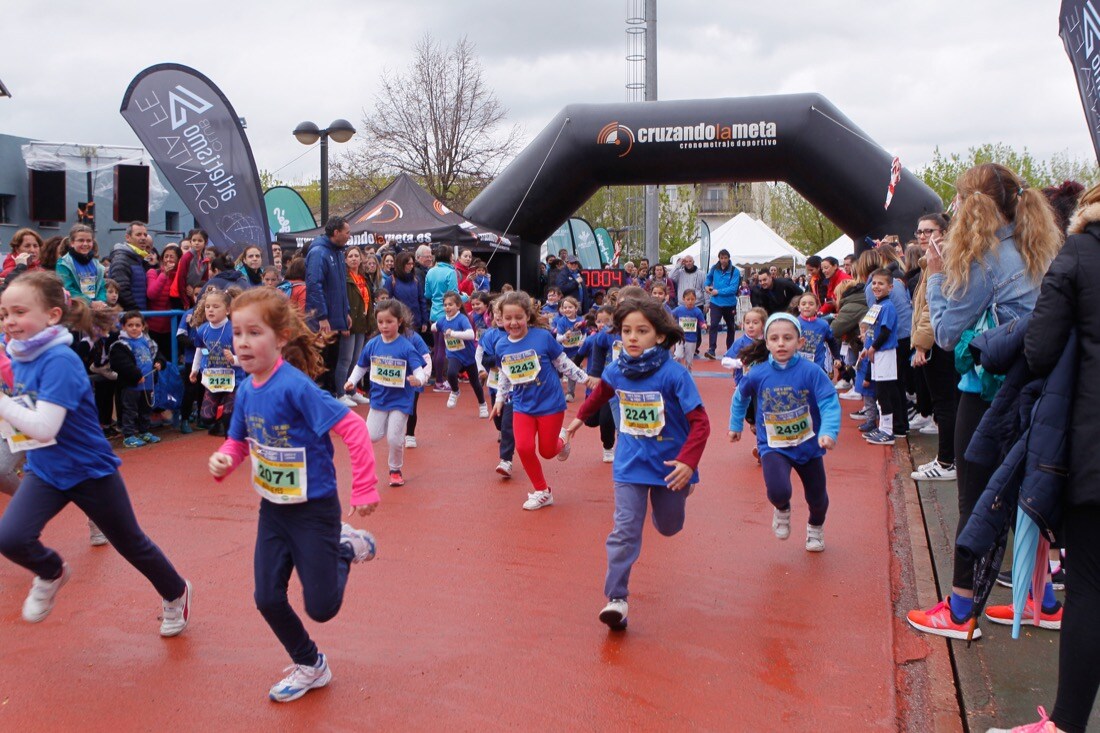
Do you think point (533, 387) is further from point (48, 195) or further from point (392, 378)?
point (48, 195)

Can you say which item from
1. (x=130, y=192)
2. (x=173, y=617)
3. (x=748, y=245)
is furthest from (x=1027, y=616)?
(x=748, y=245)

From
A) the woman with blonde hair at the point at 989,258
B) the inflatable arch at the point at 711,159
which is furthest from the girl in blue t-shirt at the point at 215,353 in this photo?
the inflatable arch at the point at 711,159

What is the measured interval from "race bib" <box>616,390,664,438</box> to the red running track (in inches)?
37.5

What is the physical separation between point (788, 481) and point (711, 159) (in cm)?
1165

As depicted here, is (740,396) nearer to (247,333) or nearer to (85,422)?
(247,333)

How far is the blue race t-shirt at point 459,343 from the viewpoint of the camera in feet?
38.0

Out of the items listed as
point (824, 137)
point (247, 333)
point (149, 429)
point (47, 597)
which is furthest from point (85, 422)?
point (824, 137)

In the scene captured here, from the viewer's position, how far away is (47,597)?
4297 mm

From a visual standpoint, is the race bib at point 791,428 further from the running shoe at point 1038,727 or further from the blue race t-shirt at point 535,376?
the running shoe at point 1038,727

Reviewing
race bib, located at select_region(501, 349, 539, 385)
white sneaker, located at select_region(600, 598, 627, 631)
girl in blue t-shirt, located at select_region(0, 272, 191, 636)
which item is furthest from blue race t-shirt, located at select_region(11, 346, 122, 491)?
race bib, located at select_region(501, 349, 539, 385)

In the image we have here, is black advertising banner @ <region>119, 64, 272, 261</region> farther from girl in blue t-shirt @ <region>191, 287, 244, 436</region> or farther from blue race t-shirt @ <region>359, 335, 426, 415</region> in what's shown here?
blue race t-shirt @ <region>359, 335, 426, 415</region>

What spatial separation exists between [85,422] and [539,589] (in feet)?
8.14

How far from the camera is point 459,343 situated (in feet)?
38.7

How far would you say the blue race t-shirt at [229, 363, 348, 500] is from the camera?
3.82m
